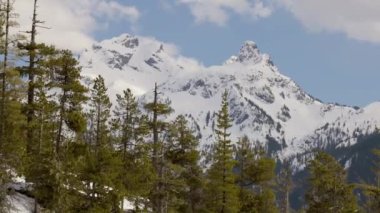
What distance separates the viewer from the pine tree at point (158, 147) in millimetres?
50031

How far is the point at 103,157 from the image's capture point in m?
41.0

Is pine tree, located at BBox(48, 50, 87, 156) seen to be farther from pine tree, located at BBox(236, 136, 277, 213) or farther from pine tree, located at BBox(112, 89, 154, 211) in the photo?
Result: pine tree, located at BBox(236, 136, 277, 213)

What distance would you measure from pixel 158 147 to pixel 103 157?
376 inches

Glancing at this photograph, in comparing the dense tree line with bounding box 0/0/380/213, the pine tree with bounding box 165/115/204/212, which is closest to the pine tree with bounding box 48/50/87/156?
the dense tree line with bounding box 0/0/380/213

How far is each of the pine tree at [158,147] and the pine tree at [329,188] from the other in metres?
15.1

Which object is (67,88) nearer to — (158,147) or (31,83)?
(31,83)

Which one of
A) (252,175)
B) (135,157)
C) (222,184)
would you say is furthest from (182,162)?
(252,175)

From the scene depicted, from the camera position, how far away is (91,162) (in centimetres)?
4091

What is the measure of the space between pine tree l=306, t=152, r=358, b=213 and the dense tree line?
3.7 inches

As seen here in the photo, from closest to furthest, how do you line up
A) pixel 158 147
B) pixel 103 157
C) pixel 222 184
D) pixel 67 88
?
pixel 103 157 → pixel 67 88 → pixel 158 147 → pixel 222 184

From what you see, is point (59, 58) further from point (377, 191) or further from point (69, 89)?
point (377, 191)

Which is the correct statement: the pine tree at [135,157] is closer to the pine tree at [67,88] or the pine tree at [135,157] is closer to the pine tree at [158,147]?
the pine tree at [158,147]

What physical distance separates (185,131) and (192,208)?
31.6 feet

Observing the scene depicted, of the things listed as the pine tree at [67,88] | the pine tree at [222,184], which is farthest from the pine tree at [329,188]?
the pine tree at [67,88]
